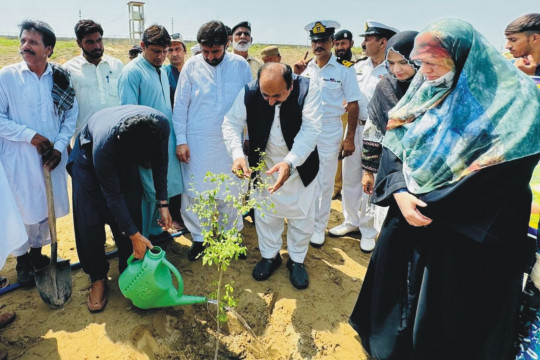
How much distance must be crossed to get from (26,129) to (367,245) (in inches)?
127

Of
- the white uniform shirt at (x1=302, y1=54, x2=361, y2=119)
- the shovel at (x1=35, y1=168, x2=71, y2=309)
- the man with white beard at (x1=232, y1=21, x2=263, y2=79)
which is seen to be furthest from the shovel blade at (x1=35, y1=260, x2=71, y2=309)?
the man with white beard at (x1=232, y1=21, x2=263, y2=79)

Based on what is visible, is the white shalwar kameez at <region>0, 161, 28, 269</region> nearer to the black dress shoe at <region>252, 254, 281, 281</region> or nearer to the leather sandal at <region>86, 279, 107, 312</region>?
the leather sandal at <region>86, 279, 107, 312</region>

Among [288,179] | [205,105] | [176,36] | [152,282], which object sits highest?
[176,36]

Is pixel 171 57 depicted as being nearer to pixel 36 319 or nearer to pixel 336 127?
pixel 336 127

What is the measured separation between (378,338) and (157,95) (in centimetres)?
260

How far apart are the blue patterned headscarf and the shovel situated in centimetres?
264

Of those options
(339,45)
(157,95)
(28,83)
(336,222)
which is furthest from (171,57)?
(336,222)

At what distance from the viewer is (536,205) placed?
1.79 m

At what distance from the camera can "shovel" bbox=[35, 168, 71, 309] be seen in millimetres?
2570

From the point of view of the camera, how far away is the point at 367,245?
11.9 feet

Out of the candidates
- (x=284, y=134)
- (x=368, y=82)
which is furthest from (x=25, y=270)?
(x=368, y=82)

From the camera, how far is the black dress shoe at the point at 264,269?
9.77 feet

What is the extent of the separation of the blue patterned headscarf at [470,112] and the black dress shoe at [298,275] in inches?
59.4

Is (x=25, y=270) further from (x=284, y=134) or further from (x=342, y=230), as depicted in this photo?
(x=342, y=230)
